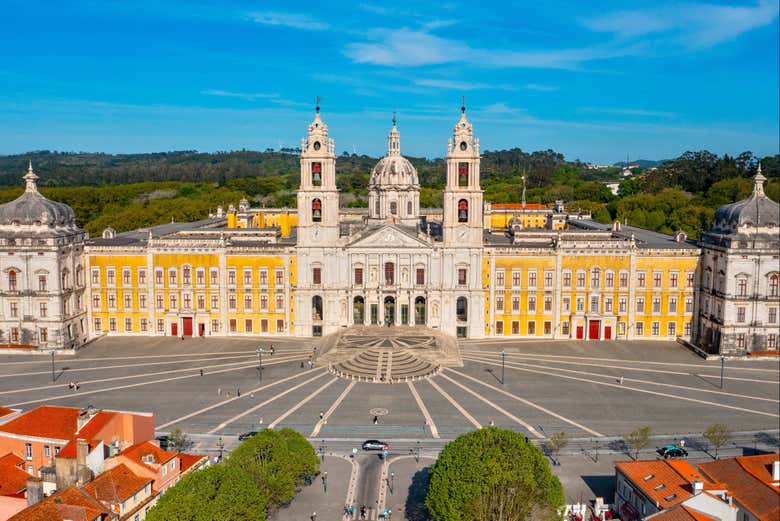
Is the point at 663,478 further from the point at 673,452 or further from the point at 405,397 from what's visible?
the point at 405,397

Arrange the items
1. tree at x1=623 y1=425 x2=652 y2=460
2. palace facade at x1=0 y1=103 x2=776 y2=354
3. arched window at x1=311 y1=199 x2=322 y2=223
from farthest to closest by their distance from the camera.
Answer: arched window at x1=311 y1=199 x2=322 y2=223, palace facade at x1=0 y1=103 x2=776 y2=354, tree at x1=623 y1=425 x2=652 y2=460

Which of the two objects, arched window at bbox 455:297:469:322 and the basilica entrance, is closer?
arched window at bbox 455:297:469:322

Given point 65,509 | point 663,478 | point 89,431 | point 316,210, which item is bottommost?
point 65,509

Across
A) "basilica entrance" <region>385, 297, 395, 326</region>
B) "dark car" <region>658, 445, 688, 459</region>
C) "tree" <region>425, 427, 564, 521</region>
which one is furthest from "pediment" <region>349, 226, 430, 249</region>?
Answer: "tree" <region>425, 427, 564, 521</region>

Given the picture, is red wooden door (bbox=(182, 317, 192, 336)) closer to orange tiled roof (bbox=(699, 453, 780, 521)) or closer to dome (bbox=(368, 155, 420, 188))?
dome (bbox=(368, 155, 420, 188))

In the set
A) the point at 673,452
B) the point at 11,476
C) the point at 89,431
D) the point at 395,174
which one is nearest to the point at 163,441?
the point at 89,431

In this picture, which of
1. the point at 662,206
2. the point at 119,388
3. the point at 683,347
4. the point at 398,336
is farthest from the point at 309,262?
the point at 662,206

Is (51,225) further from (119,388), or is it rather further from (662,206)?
(662,206)
